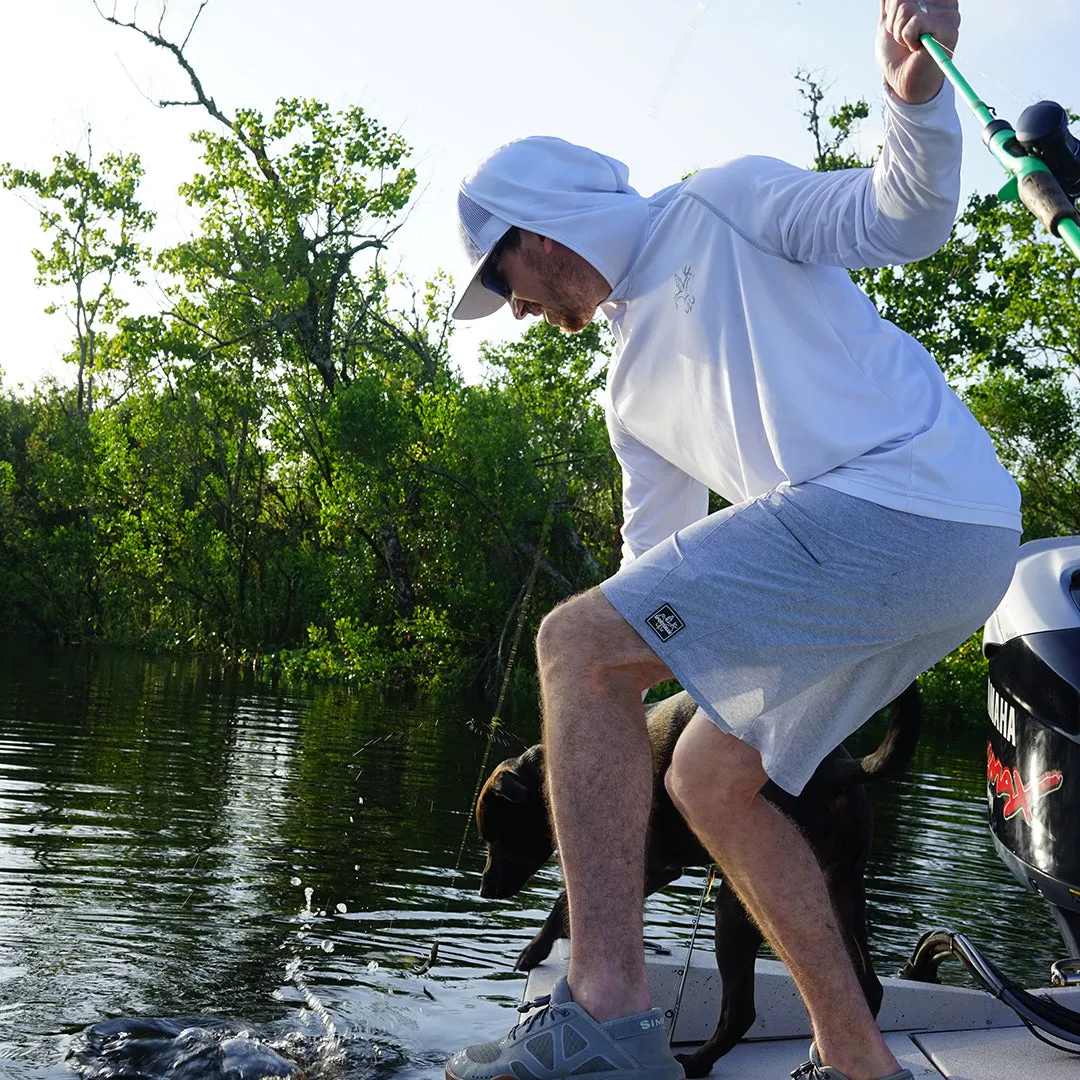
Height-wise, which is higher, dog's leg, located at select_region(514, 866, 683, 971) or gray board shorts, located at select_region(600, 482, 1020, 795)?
gray board shorts, located at select_region(600, 482, 1020, 795)

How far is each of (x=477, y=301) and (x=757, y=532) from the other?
84 centimetres

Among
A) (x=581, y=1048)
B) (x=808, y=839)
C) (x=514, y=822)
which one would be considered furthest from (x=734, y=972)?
(x=514, y=822)

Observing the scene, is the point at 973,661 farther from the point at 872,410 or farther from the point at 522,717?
the point at 872,410

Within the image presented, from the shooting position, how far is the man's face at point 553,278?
2512 mm

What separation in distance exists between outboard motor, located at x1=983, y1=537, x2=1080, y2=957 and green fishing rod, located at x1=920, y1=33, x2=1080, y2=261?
1576 millimetres

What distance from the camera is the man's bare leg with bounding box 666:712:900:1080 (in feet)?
7.95

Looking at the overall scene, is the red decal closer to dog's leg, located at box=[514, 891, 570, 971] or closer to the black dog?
the black dog

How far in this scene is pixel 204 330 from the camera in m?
28.7

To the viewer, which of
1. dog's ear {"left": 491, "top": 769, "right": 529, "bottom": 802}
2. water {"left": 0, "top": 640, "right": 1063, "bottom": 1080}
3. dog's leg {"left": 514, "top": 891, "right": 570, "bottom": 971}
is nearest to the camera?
water {"left": 0, "top": 640, "right": 1063, "bottom": 1080}

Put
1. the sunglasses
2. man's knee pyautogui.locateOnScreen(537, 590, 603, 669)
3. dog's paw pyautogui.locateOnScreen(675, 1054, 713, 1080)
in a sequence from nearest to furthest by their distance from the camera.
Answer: man's knee pyautogui.locateOnScreen(537, 590, 603, 669)
the sunglasses
dog's paw pyautogui.locateOnScreen(675, 1054, 713, 1080)

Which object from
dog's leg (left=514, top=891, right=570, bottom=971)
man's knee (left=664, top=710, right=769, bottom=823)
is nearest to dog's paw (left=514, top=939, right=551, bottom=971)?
dog's leg (left=514, top=891, right=570, bottom=971)

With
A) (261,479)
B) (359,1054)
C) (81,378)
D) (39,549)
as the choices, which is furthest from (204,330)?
(359,1054)

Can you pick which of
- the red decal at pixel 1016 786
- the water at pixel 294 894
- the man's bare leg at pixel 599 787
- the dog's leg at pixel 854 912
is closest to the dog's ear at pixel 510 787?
the water at pixel 294 894

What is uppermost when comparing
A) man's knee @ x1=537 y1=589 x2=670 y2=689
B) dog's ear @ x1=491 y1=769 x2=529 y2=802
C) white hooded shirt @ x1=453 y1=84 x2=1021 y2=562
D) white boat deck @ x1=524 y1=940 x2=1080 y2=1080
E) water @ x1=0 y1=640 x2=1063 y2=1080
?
white hooded shirt @ x1=453 y1=84 x2=1021 y2=562
